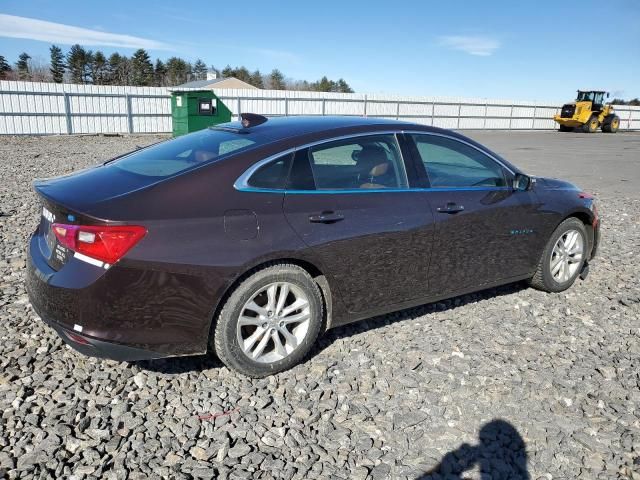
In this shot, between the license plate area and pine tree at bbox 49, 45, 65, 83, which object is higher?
pine tree at bbox 49, 45, 65, 83

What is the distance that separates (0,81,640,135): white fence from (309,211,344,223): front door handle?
2188 cm

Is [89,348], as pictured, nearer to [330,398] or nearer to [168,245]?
[168,245]

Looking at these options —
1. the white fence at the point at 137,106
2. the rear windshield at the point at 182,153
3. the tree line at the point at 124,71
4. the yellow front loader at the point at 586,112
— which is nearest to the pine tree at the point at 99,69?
the tree line at the point at 124,71

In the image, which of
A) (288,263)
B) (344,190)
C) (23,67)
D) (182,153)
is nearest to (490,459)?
(288,263)

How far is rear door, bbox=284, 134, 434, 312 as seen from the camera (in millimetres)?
3162

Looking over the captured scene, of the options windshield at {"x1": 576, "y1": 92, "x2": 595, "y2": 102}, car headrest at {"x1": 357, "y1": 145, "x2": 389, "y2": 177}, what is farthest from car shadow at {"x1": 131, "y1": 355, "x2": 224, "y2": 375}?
windshield at {"x1": 576, "y1": 92, "x2": 595, "y2": 102}

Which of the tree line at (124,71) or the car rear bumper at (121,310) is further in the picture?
the tree line at (124,71)

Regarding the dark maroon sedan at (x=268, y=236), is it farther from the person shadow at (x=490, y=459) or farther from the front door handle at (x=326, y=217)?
the person shadow at (x=490, y=459)

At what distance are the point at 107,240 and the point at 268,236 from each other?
864mm

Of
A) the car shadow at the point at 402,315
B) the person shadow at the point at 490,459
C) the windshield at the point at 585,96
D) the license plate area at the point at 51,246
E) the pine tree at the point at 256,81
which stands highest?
the pine tree at the point at 256,81

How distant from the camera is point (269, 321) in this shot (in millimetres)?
3096

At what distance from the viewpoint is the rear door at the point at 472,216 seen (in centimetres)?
374

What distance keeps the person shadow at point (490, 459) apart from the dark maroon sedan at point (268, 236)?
1.14 m

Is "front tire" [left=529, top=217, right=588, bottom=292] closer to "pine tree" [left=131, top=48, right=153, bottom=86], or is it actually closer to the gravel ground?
the gravel ground
